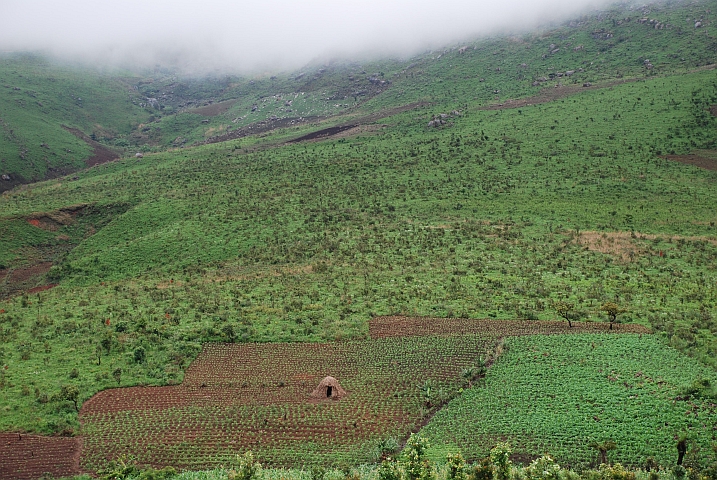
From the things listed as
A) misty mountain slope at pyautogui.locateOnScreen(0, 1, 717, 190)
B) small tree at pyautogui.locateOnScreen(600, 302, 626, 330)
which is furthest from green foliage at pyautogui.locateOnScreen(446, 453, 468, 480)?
misty mountain slope at pyautogui.locateOnScreen(0, 1, 717, 190)

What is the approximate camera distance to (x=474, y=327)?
36594 millimetres

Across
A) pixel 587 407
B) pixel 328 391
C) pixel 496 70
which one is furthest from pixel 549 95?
pixel 328 391

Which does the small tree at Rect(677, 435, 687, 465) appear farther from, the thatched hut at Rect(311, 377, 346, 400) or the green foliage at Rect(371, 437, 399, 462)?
the thatched hut at Rect(311, 377, 346, 400)

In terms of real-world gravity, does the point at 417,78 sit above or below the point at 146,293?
above

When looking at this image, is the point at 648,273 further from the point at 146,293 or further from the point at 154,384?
the point at 146,293

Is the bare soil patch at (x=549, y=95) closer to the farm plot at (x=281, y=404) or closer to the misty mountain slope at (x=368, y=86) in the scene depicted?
the misty mountain slope at (x=368, y=86)

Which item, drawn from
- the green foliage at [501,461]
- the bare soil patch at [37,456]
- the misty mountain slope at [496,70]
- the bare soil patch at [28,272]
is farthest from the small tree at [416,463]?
the misty mountain slope at [496,70]

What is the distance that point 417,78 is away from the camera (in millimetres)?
155375

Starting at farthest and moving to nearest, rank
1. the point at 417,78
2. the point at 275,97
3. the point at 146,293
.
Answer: the point at 275,97 < the point at 417,78 < the point at 146,293

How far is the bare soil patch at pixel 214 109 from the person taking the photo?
609ft

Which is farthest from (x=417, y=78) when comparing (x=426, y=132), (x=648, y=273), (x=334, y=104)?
(x=648, y=273)

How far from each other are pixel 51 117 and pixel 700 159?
175657 millimetres

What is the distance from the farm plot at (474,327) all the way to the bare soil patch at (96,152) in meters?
124

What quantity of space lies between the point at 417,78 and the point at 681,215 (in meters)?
110
